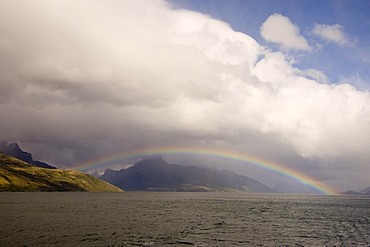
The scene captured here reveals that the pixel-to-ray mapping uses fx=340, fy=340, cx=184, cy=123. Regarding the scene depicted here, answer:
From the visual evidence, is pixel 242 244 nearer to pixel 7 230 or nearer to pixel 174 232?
pixel 174 232

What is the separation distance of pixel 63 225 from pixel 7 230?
57.2ft

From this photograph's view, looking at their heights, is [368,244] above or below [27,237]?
A: above

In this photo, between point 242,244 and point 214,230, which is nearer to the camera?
point 242,244

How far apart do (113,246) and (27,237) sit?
909 inches

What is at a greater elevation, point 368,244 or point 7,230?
point 368,244

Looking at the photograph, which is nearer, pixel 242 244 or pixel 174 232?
pixel 242 244

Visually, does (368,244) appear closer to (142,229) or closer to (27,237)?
(142,229)

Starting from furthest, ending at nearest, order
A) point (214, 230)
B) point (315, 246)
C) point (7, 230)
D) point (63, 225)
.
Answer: point (63, 225) → point (214, 230) → point (7, 230) → point (315, 246)

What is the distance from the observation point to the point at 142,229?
95.4 metres

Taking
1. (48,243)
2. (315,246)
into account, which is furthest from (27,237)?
(315,246)

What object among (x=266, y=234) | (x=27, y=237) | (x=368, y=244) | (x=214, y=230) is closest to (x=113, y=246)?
(x=27, y=237)

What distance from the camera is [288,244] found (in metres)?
73.5

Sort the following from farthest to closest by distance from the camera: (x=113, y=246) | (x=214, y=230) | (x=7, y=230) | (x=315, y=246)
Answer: (x=214, y=230) < (x=7, y=230) < (x=315, y=246) < (x=113, y=246)

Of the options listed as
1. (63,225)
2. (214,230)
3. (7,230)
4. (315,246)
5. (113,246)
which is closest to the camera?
(113,246)
